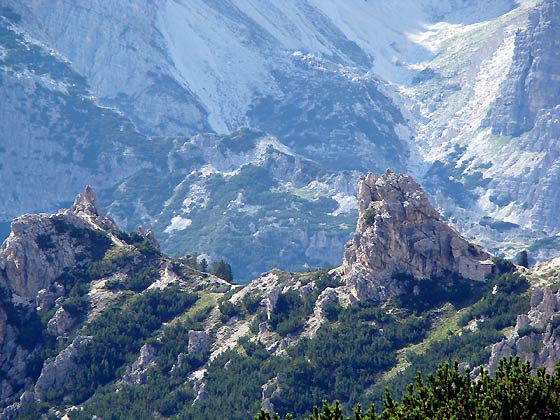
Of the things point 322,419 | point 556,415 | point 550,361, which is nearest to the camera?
point 556,415

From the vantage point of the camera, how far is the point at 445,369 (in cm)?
11081

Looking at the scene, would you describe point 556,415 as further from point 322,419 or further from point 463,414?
point 322,419

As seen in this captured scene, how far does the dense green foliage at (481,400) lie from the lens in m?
104

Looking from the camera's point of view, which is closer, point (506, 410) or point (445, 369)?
point (506, 410)

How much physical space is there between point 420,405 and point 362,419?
17.9ft

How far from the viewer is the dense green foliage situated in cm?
10350

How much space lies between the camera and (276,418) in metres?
113

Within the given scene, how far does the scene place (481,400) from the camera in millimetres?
104938

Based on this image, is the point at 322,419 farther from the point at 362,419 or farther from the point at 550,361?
the point at 550,361

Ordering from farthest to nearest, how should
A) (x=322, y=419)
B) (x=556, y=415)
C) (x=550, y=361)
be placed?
(x=550, y=361), (x=322, y=419), (x=556, y=415)

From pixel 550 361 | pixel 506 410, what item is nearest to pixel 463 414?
pixel 506 410

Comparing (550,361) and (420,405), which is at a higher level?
(550,361)

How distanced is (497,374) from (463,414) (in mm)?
7084

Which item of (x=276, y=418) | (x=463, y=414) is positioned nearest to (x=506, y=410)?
(x=463, y=414)
